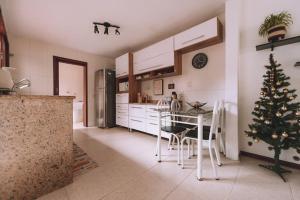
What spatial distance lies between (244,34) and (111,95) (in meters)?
3.87

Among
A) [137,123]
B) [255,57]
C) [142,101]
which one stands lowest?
[137,123]

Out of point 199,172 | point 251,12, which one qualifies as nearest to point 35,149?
point 199,172

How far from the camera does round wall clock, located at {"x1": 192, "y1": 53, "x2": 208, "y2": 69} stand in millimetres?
3021

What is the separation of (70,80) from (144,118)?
4.26 m

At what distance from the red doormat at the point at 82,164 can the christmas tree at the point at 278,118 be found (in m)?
2.22

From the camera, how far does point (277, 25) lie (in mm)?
1927

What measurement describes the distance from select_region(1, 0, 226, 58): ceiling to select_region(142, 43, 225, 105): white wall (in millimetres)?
672

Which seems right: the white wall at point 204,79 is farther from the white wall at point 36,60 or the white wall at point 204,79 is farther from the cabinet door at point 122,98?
the white wall at point 36,60

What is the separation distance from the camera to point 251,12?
235 cm

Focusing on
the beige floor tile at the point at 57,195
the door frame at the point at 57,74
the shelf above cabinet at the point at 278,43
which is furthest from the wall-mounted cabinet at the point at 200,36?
the door frame at the point at 57,74

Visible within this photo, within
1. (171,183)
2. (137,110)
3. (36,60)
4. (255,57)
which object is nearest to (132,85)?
(137,110)

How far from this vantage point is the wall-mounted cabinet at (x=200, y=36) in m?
2.53

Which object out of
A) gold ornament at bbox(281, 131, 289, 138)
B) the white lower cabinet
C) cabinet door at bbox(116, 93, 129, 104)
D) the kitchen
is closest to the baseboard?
the kitchen

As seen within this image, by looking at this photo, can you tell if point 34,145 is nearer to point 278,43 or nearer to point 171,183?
point 171,183
